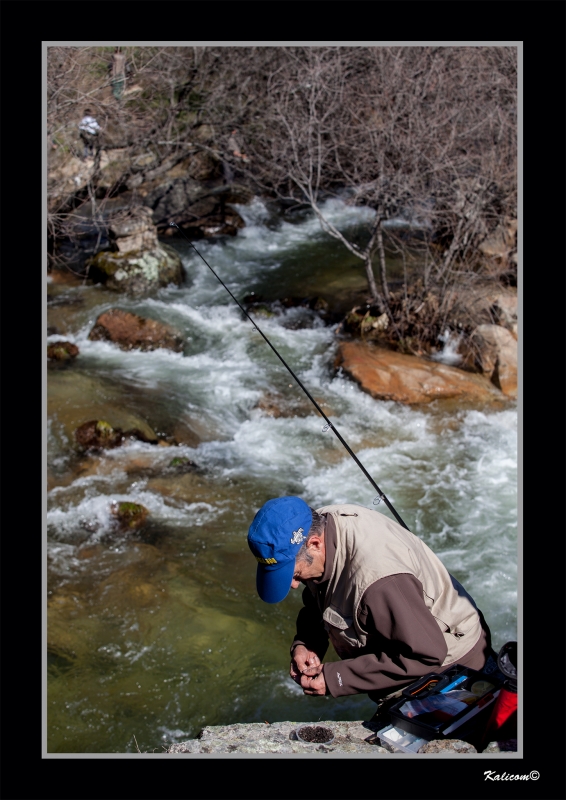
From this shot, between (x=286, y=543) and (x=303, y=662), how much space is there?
1.76 ft

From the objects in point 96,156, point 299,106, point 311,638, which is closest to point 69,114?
point 96,156

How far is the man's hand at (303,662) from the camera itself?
235 cm

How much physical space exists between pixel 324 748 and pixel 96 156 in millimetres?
10387

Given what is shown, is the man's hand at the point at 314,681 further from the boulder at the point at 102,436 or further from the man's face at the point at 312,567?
the boulder at the point at 102,436

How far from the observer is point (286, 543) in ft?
6.88

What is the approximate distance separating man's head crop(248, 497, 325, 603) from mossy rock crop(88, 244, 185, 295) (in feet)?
28.7

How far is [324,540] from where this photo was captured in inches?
84.6

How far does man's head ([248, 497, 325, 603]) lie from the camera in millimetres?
2102

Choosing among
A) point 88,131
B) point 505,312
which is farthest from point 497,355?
point 88,131

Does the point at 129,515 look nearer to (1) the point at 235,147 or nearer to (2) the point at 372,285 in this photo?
(2) the point at 372,285

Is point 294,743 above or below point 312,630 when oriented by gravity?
below

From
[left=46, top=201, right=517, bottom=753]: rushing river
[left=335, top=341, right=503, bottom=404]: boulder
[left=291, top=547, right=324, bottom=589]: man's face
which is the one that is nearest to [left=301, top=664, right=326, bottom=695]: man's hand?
[left=291, top=547, right=324, bottom=589]: man's face

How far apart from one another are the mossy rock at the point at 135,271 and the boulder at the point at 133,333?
1185 millimetres

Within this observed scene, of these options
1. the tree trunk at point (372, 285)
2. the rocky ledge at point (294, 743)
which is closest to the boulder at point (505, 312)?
the tree trunk at point (372, 285)
